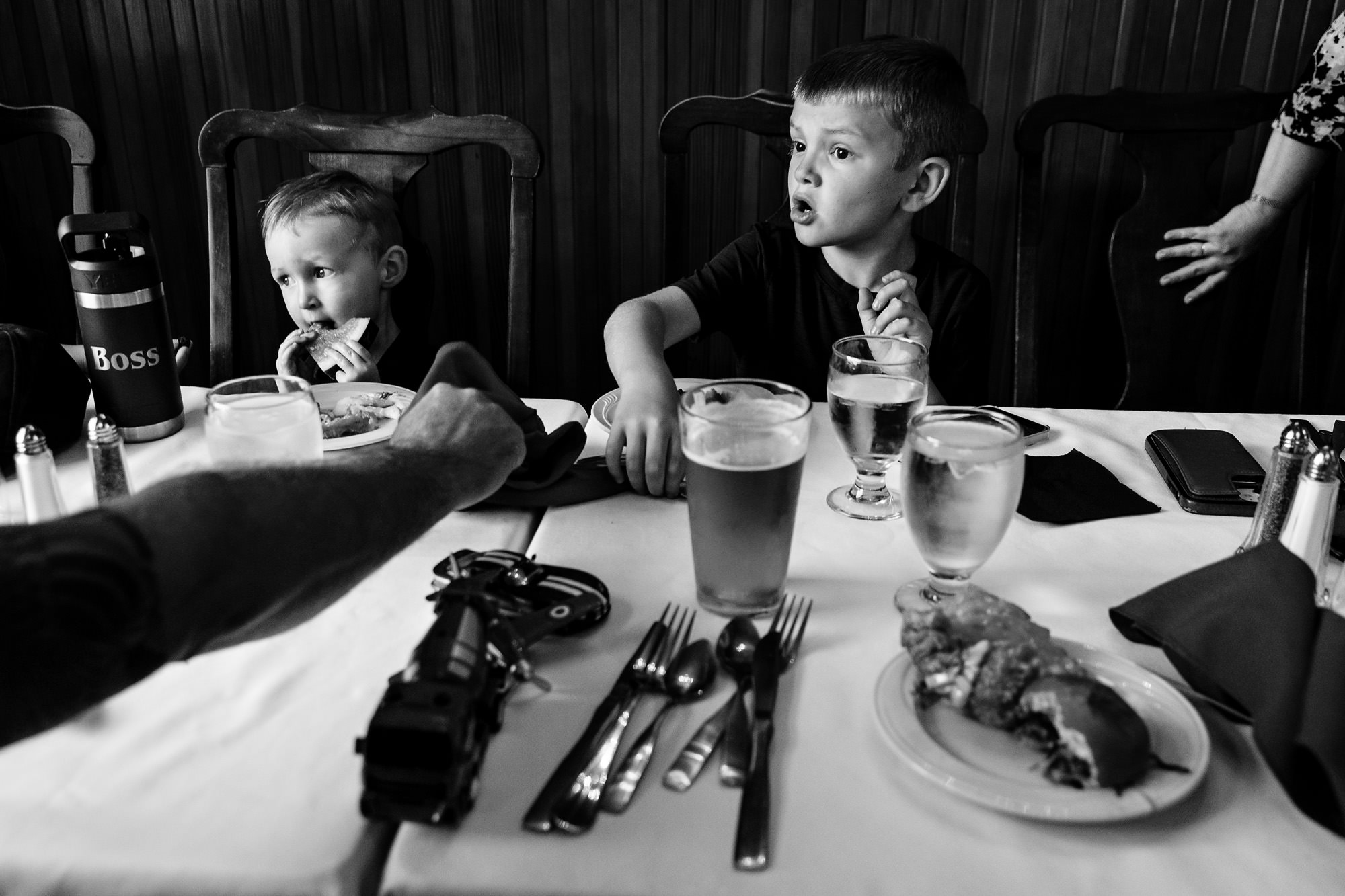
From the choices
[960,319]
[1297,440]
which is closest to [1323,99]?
[960,319]

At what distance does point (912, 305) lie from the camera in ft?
4.13

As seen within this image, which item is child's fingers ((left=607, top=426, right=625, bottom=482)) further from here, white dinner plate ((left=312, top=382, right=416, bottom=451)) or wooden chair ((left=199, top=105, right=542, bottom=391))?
wooden chair ((left=199, top=105, right=542, bottom=391))

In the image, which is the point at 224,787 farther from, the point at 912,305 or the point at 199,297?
the point at 199,297

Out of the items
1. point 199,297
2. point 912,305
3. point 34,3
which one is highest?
point 34,3

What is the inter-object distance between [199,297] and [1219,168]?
247 centimetres

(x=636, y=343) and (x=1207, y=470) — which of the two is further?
(x=636, y=343)

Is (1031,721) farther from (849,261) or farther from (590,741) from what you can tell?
(849,261)

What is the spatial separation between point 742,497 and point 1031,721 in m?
0.25

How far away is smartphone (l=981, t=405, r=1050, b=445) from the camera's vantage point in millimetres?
1145

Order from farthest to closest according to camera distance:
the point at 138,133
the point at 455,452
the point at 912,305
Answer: the point at 138,133, the point at 912,305, the point at 455,452

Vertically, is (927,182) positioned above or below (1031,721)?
above

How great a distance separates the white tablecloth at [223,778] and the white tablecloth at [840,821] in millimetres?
61

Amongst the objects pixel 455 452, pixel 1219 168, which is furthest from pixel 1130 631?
pixel 1219 168

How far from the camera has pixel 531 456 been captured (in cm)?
96
